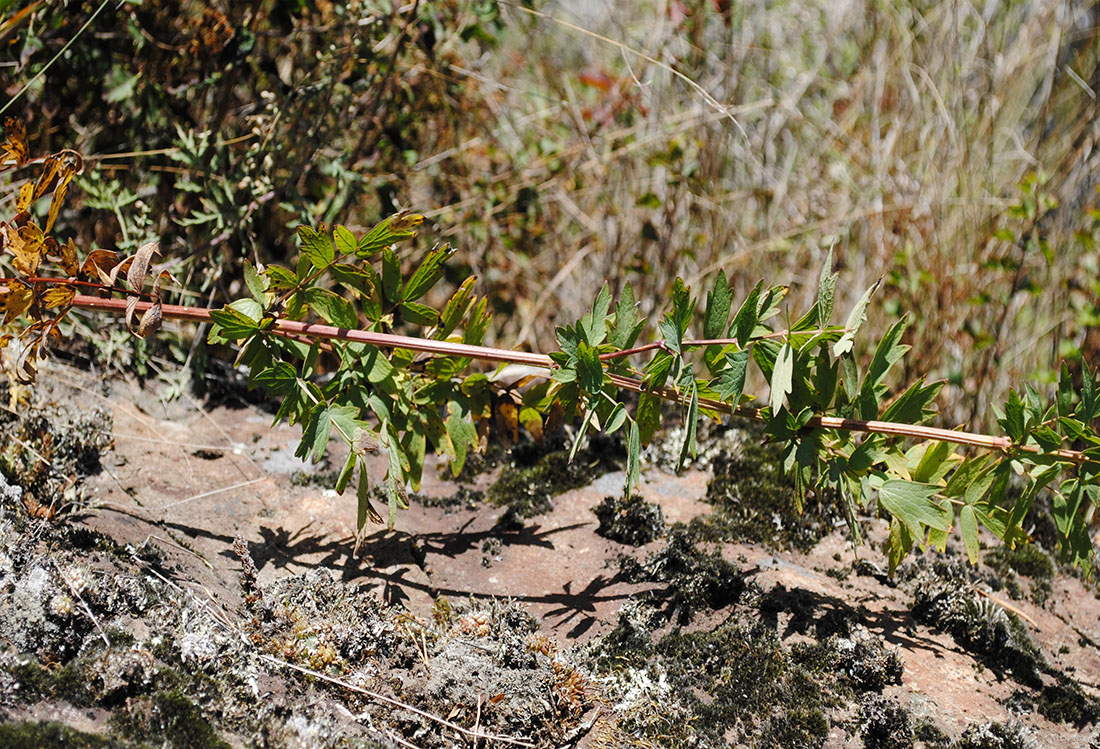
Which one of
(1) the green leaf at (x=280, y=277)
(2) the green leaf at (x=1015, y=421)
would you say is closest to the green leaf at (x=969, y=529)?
(2) the green leaf at (x=1015, y=421)

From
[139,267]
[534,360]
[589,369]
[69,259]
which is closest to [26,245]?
[69,259]

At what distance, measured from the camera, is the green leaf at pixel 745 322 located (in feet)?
5.63

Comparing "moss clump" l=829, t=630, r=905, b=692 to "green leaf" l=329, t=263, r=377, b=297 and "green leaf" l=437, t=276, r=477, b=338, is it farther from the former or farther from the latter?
"green leaf" l=329, t=263, r=377, b=297

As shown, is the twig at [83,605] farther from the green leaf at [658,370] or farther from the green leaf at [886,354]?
the green leaf at [886,354]

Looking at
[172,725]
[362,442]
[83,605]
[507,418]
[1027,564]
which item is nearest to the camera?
[172,725]

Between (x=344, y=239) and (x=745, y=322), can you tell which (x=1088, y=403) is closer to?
(x=745, y=322)

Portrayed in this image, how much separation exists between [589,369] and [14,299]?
121cm

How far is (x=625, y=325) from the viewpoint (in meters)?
1.79

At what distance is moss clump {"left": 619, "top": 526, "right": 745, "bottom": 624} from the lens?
6.78 ft

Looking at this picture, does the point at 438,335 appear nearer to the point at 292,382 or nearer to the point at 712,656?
the point at 292,382

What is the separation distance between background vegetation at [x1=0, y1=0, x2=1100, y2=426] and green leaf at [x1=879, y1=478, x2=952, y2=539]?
4.48 ft

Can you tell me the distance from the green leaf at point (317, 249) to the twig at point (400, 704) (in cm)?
83

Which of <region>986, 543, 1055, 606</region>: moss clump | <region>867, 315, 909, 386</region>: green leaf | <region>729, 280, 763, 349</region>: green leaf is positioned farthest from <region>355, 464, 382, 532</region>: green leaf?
<region>986, 543, 1055, 606</region>: moss clump

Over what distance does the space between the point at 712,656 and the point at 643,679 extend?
0.62 ft
